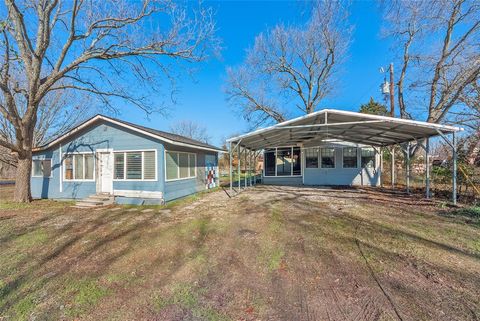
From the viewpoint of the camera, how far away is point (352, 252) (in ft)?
13.2

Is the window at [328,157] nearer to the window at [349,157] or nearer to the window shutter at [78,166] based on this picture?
the window at [349,157]

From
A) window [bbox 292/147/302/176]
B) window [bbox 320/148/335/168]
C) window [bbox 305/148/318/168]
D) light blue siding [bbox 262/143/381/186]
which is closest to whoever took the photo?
light blue siding [bbox 262/143/381/186]

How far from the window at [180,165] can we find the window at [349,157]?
9.22m

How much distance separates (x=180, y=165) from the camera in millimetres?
10477

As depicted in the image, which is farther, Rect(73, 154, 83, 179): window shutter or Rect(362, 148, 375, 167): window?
Rect(362, 148, 375, 167): window

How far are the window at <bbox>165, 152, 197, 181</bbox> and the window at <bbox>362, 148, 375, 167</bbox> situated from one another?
10.2 metres

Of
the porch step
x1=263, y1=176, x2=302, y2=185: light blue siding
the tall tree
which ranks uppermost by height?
the tall tree

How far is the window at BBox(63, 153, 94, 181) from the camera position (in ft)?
32.6

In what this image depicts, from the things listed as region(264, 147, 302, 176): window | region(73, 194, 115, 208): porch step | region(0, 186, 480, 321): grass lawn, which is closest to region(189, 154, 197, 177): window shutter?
region(73, 194, 115, 208): porch step

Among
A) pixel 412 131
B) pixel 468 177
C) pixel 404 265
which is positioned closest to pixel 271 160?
pixel 412 131

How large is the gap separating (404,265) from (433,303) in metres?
1.00

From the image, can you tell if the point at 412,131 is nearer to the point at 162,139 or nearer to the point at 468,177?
the point at 468,177

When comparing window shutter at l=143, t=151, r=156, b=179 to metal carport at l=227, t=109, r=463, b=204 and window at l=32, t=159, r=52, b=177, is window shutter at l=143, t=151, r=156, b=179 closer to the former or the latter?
metal carport at l=227, t=109, r=463, b=204

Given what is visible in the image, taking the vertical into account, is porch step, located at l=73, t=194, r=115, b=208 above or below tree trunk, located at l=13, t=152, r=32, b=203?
below
